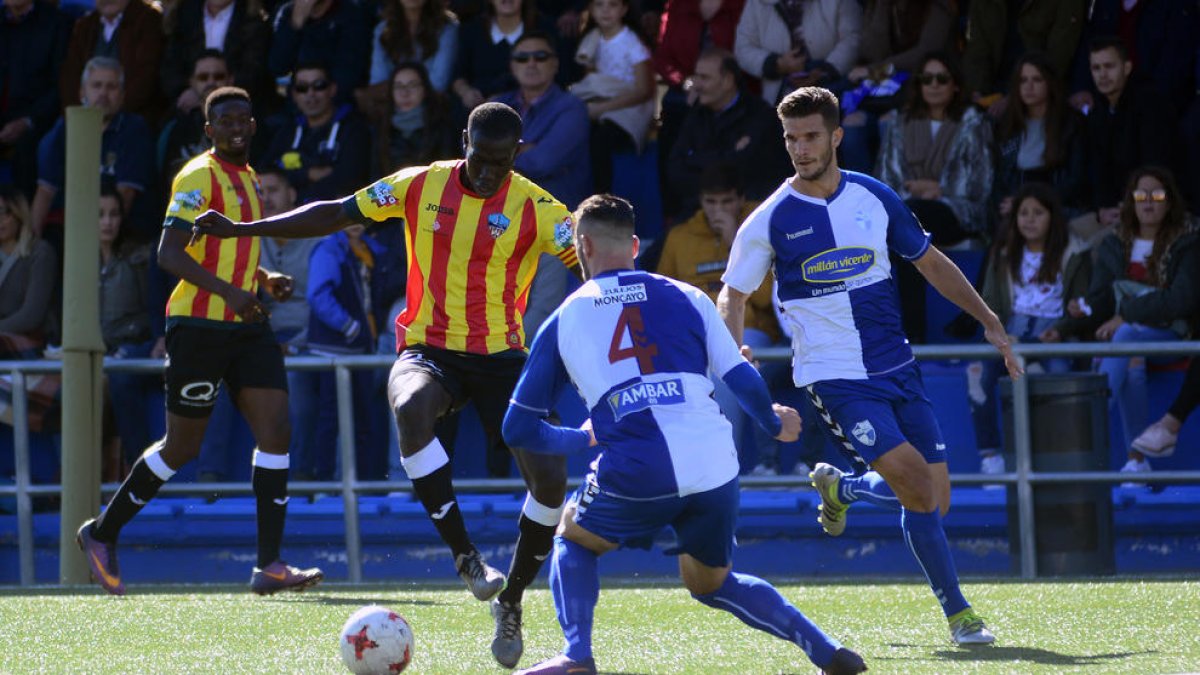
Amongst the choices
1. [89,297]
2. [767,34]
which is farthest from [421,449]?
[767,34]

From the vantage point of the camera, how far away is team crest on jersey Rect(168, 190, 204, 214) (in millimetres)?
8695

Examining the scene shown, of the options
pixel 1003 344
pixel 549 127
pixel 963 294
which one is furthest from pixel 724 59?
pixel 1003 344

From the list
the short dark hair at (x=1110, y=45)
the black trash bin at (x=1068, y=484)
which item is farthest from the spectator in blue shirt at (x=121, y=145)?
the short dark hair at (x=1110, y=45)

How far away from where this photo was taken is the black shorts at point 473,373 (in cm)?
766

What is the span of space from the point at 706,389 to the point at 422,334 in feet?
7.91

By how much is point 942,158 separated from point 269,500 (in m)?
5.00

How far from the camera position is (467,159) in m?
7.64

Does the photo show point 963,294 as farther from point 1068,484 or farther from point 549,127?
point 549,127

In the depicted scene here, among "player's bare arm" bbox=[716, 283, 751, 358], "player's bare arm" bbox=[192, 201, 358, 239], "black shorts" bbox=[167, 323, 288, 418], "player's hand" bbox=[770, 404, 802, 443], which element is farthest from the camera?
"black shorts" bbox=[167, 323, 288, 418]

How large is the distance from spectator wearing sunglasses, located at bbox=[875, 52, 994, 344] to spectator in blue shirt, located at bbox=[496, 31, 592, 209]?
6.46 ft

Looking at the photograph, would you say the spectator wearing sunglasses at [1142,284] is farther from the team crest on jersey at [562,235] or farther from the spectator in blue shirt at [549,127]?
the team crest on jersey at [562,235]

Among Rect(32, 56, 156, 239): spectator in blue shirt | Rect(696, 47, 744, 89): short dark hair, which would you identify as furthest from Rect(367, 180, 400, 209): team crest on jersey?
Rect(32, 56, 156, 239): spectator in blue shirt

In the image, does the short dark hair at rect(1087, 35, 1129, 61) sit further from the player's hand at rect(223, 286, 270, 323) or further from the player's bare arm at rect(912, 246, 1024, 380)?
the player's hand at rect(223, 286, 270, 323)

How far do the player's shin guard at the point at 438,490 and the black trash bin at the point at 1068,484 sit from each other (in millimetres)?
3788
